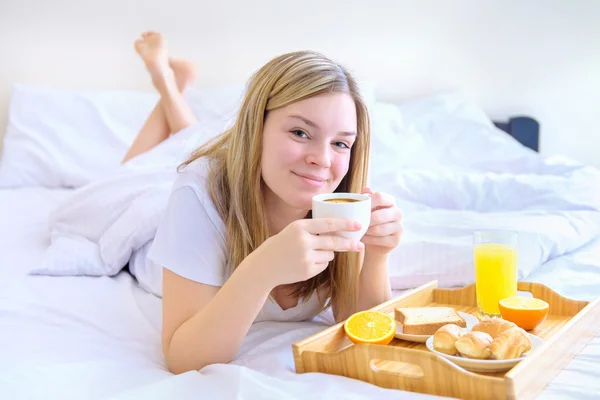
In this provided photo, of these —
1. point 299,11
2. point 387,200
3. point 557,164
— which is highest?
point 299,11

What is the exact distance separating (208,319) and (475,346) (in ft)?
1.25

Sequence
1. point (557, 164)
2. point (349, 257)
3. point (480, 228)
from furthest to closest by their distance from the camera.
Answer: point (557, 164), point (480, 228), point (349, 257)

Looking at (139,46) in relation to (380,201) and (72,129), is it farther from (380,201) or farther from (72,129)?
(380,201)

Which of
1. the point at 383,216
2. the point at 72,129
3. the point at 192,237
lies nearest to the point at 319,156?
the point at 383,216

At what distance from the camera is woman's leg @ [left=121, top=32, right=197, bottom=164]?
2264 mm

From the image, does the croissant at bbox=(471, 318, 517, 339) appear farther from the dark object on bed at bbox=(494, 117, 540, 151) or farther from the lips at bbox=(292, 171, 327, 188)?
the dark object on bed at bbox=(494, 117, 540, 151)

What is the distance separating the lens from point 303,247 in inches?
34.7

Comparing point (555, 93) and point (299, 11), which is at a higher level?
point (299, 11)

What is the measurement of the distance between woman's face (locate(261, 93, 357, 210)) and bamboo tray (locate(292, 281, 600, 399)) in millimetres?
227

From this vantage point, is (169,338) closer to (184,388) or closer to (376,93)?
(184,388)

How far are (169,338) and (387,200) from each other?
0.41 metres

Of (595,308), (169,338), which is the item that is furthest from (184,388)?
(595,308)

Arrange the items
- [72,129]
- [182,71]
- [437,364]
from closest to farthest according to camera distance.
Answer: [437,364] → [182,71] → [72,129]

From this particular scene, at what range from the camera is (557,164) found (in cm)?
231
